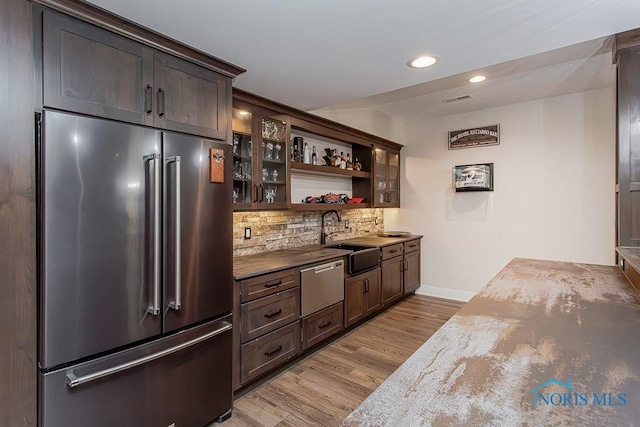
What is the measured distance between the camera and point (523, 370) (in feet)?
3.08

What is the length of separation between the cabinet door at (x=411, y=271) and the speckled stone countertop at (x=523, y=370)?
2888mm

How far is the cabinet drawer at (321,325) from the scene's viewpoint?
282 cm

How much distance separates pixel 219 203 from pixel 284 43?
1.06 metres

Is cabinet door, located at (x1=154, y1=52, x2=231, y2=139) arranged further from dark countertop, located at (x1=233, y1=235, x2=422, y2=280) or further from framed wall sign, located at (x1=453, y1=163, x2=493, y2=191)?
framed wall sign, located at (x1=453, y1=163, x2=493, y2=191)

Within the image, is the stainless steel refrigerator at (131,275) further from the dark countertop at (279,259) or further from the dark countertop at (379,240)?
the dark countertop at (379,240)

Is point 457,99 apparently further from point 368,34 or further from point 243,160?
point 243,160

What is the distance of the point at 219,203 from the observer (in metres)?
2.02

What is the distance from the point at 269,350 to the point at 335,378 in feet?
1.97

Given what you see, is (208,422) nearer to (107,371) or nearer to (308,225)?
(107,371)

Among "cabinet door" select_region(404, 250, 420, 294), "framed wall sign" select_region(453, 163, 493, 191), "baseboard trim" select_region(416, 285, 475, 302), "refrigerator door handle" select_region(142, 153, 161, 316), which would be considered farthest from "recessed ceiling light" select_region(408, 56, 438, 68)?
"baseboard trim" select_region(416, 285, 475, 302)

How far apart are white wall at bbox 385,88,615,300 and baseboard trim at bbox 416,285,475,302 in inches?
0.6

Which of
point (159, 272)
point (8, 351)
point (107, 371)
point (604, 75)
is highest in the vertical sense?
point (604, 75)

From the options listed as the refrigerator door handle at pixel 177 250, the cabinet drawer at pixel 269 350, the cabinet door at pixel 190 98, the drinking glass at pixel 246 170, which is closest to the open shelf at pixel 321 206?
the drinking glass at pixel 246 170

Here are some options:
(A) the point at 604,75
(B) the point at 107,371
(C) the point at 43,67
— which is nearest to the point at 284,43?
(C) the point at 43,67
